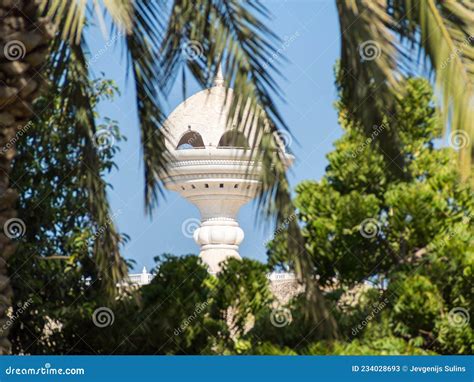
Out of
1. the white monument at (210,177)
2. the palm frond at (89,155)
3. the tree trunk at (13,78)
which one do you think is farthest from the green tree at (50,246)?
the white monument at (210,177)

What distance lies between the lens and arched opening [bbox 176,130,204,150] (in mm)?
16766

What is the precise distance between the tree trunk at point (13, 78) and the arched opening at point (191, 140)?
31.1ft

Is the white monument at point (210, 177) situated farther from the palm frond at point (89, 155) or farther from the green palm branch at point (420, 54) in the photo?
the green palm branch at point (420, 54)

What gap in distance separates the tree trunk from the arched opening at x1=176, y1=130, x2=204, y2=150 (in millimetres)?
9466

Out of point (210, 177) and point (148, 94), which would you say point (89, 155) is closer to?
point (148, 94)

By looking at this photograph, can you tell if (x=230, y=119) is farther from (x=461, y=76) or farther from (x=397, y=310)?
(x=397, y=310)

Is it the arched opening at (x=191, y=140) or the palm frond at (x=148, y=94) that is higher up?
the arched opening at (x=191, y=140)

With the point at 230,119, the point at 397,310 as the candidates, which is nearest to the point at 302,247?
the point at 230,119

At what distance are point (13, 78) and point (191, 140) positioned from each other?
10.4 metres

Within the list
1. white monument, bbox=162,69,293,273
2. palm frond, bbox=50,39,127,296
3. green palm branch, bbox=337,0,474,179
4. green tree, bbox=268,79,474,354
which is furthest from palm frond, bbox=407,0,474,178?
white monument, bbox=162,69,293,273

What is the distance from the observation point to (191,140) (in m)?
17.1

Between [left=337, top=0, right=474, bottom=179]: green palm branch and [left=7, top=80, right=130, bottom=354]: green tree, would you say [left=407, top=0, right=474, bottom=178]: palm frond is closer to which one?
[left=337, top=0, right=474, bottom=179]: green palm branch

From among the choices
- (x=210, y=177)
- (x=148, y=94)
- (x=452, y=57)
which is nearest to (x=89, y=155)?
(x=148, y=94)

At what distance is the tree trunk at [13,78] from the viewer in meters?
6.62
